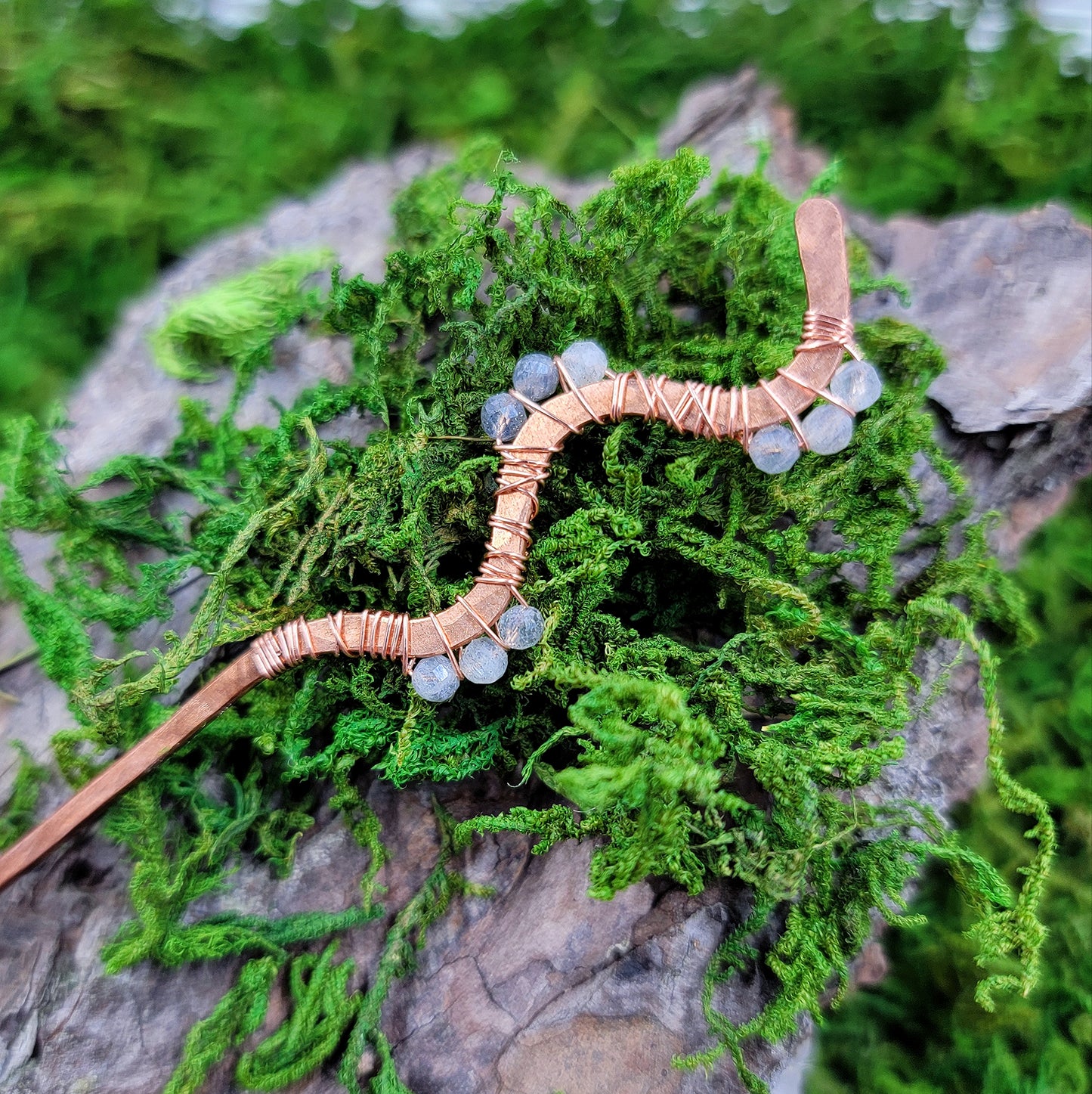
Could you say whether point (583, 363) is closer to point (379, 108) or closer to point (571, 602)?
point (571, 602)

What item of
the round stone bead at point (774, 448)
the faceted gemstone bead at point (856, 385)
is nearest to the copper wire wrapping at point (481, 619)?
the round stone bead at point (774, 448)

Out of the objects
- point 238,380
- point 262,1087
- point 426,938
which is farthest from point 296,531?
point 262,1087

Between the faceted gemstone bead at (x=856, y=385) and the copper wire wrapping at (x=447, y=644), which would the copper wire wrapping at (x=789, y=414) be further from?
the copper wire wrapping at (x=447, y=644)

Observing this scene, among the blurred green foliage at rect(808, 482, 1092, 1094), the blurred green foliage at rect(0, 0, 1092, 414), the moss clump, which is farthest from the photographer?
the blurred green foliage at rect(0, 0, 1092, 414)

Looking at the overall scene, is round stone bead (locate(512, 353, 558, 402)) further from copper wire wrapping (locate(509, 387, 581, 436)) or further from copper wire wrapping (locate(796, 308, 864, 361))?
copper wire wrapping (locate(796, 308, 864, 361))

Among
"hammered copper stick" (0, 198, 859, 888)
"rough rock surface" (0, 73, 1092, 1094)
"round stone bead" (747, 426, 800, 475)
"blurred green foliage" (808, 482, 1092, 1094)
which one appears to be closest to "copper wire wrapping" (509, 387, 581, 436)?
"hammered copper stick" (0, 198, 859, 888)

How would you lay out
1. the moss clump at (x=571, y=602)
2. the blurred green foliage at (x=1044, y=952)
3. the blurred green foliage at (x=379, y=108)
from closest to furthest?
the moss clump at (x=571, y=602), the blurred green foliage at (x=1044, y=952), the blurred green foliage at (x=379, y=108)

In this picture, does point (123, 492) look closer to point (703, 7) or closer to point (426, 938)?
point (426, 938)
